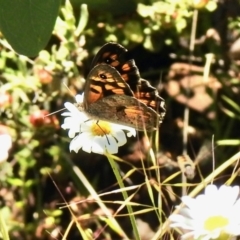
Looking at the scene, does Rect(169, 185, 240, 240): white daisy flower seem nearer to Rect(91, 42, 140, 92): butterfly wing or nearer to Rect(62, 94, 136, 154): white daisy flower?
Rect(62, 94, 136, 154): white daisy flower

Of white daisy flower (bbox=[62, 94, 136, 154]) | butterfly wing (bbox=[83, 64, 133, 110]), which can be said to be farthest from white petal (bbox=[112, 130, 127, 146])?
butterfly wing (bbox=[83, 64, 133, 110])

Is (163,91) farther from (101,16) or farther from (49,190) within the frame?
(49,190)

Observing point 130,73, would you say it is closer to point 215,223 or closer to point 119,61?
point 119,61

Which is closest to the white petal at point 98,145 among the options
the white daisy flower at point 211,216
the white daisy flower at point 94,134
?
the white daisy flower at point 94,134

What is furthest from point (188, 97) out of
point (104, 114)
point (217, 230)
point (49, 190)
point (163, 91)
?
point (217, 230)

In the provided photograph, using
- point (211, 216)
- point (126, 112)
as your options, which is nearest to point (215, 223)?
point (211, 216)
